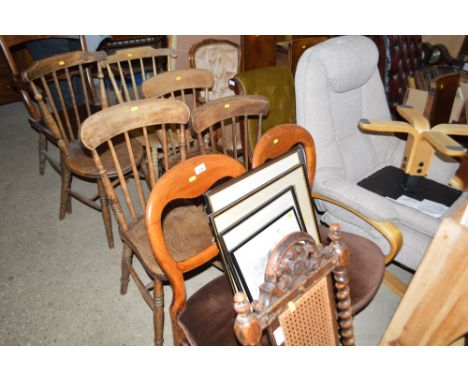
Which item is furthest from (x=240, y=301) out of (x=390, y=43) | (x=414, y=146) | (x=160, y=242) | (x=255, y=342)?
(x=390, y=43)

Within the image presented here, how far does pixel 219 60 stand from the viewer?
2.46m

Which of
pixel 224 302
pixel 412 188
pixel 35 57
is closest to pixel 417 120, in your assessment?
pixel 412 188

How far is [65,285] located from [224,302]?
1136 millimetres

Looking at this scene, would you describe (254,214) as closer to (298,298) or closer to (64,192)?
(298,298)

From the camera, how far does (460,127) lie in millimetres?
1568

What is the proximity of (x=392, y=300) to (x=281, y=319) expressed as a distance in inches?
49.4

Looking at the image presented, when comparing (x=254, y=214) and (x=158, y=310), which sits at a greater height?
(x=254, y=214)

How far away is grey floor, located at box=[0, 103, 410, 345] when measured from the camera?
1607 millimetres

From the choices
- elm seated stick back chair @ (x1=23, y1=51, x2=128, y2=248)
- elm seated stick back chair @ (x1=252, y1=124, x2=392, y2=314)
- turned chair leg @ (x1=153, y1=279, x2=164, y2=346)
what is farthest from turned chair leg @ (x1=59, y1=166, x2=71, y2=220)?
elm seated stick back chair @ (x1=252, y1=124, x2=392, y2=314)

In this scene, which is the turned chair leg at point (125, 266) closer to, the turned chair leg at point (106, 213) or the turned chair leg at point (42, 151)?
the turned chair leg at point (106, 213)

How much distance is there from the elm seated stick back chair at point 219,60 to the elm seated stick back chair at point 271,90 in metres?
0.47

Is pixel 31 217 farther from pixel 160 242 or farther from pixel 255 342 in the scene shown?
pixel 255 342

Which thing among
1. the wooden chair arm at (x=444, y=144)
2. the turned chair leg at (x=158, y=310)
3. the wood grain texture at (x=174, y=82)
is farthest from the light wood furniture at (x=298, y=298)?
the wood grain texture at (x=174, y=82)

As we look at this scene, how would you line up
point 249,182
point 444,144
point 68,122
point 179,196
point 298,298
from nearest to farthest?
point 298,298 → point 249,182 → point 179,196 → point 444,144 → point 68,122
